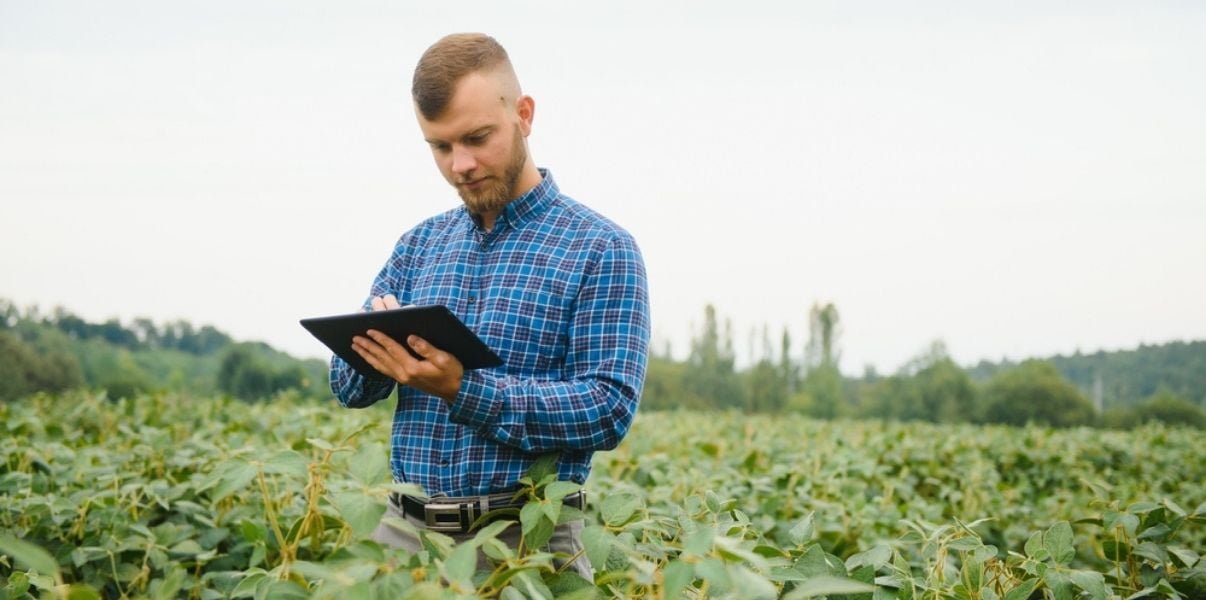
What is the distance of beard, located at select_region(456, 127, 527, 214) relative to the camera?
212 cm

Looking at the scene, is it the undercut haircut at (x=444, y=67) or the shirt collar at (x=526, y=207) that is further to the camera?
the shirt collar at (x=526, y=207)

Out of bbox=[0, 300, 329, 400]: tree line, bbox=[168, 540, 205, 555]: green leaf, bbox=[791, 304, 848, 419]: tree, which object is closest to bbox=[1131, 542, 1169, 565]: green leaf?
bbox=[168, 540, 205, 555]: green leaf

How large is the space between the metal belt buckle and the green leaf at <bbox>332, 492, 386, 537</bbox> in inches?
31.7

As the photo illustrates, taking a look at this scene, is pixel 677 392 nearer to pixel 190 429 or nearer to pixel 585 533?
pixel 190 429

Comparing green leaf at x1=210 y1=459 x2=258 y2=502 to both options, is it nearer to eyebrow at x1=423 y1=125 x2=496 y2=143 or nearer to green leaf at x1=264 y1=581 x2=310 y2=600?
green leaf at x1=264 y1=581 x2=310 y2=600

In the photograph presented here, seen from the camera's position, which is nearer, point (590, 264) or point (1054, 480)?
point (590, 264)

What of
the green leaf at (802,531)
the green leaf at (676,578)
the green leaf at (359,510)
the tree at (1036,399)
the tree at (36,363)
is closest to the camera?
the green leaf at (676,578)

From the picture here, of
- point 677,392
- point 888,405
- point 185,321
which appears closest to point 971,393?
point 888,405

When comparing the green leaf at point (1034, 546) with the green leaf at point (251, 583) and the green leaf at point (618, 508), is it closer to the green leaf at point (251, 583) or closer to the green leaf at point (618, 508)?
the green leaf at point (618, 508)

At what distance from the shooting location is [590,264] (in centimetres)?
214

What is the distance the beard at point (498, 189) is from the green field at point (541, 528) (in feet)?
2.29

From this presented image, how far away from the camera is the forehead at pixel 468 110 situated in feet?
6.67

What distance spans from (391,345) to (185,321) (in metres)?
47.4

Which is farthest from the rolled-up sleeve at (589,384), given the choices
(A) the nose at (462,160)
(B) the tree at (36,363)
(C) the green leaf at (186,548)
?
(B) the tree at (36,363)
